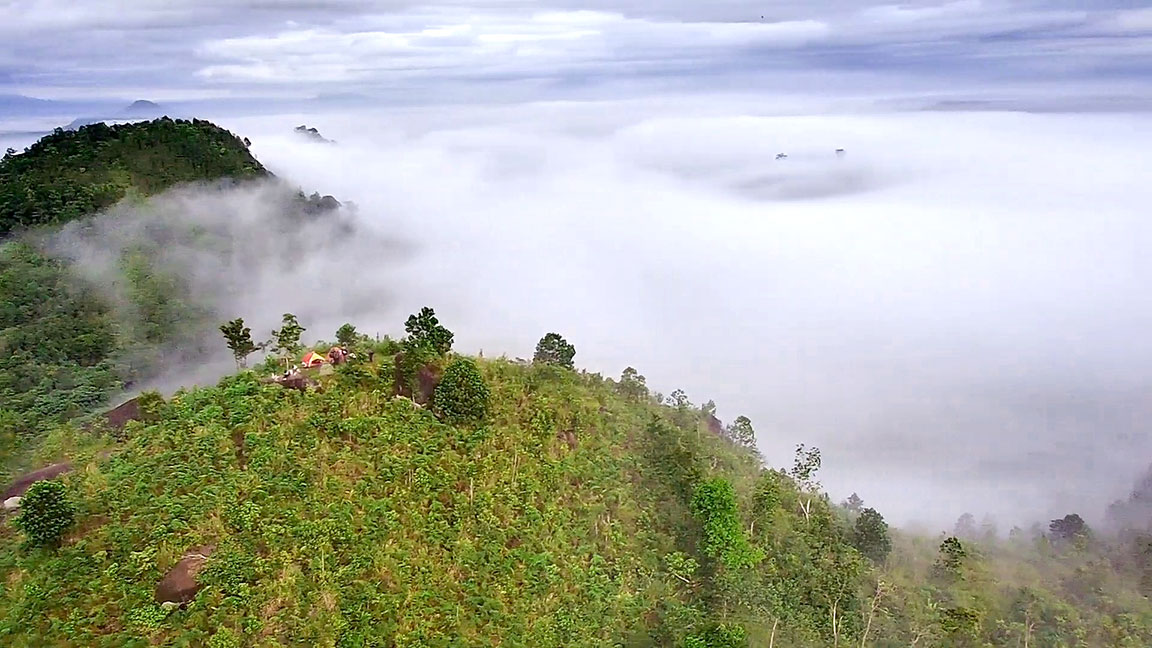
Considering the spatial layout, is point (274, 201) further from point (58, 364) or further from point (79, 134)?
point (58, 364)

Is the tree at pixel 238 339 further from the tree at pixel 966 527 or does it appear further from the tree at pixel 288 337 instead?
the tree at pixel 966 527

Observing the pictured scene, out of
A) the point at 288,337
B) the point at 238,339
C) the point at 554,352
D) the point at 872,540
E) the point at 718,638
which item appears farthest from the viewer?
the point at 554,352

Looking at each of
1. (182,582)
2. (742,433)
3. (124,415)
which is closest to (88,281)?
(124,415)

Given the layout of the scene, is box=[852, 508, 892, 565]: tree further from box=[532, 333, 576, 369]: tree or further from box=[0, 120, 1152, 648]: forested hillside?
box=[532, 333, 576, 369]: tree

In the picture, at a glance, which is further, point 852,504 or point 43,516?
point 852,504

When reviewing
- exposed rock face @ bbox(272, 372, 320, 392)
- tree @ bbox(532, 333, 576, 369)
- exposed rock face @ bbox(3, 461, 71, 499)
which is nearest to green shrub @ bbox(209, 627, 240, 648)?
exposed rock face @ bbox(3, 461, 71, 499)

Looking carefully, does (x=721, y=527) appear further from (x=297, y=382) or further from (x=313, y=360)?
(x=313, y=360)
